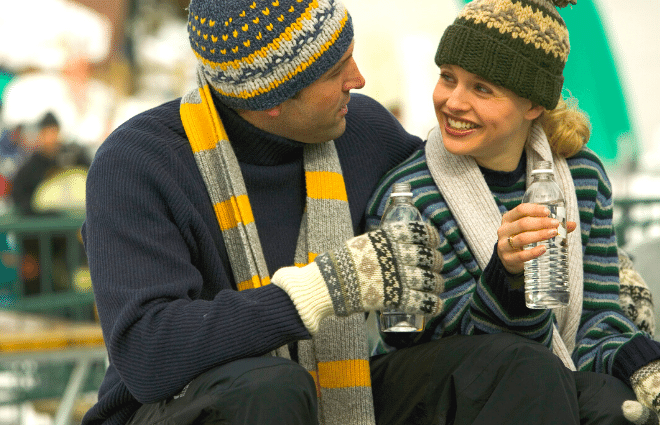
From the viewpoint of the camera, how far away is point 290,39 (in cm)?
213

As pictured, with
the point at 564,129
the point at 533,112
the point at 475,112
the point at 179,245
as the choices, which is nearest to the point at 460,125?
the point at 475,112

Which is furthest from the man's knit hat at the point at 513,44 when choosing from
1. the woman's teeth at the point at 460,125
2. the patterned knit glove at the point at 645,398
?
the patterned knit glove at the point at 645,398

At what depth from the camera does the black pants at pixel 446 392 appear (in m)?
1.72

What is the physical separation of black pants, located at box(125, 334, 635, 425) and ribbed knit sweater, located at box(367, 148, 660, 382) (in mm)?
100

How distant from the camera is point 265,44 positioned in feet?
6.96

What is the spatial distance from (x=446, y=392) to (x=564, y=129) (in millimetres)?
910

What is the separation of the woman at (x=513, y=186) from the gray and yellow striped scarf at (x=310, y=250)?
17cm

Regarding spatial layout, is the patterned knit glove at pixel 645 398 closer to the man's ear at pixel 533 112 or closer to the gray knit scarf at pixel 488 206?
the gray knit scarf at pixel 488 206

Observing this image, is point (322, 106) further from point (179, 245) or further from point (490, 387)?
point (490, 387)

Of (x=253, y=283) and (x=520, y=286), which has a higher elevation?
(x=520, y=286)

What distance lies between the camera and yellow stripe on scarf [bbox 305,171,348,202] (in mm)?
2338

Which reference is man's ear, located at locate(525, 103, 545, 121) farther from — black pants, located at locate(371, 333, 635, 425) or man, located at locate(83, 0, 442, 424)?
black pants, located at locate(371, 333, 635, 425)

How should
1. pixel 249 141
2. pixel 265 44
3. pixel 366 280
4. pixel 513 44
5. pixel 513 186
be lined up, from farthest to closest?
pixel 513 186 < pixel 249 141 < pixel 513 44 < pixel 265 44 < pixel 366 280

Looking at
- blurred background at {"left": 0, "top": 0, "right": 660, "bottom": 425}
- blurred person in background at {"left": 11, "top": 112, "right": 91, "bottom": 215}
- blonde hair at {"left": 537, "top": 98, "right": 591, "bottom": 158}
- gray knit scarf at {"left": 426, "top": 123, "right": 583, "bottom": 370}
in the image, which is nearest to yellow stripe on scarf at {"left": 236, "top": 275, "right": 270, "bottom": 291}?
gray knit scarf at {"left": 426, "top": 123, "right": 583, "bottom": 370}
